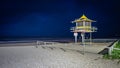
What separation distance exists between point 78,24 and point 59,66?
88.0 ft

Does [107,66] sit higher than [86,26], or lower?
lower

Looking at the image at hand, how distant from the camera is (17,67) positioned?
15125 mm

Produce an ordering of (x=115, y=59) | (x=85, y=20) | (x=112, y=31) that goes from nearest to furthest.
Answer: (x=115, y=59) → (x=85, y=20) → (x=112, y=31)

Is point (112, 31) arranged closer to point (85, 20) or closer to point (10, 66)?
point (85, 20)

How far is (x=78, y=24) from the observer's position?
136 ft

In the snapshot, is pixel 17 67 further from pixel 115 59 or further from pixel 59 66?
pixel 115 59

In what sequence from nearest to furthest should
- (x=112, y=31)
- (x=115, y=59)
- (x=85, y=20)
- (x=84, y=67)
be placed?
(x=84, y=67) < (x=115, y=59) < (x=85, y=20) < (x=112, y=31)

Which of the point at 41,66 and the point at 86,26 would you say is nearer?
the point at 41,66

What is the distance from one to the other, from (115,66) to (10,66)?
7.68 metres

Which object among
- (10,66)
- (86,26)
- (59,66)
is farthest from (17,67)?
(86,26)

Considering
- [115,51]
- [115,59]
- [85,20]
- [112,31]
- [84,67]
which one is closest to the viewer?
[84,67]

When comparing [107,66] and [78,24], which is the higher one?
[78,24]

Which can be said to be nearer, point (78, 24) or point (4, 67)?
point (4, 67)

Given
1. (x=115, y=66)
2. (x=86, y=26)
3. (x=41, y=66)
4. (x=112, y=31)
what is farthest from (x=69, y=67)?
(x=112, y=31)
